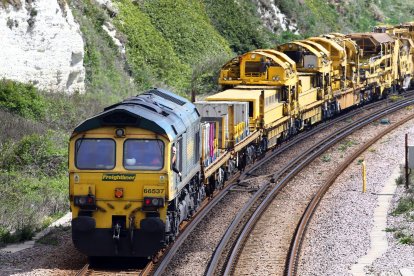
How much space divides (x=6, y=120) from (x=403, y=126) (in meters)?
17.4

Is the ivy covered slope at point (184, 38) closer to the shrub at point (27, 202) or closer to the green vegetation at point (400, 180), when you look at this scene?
the shrub at point (27, 202)

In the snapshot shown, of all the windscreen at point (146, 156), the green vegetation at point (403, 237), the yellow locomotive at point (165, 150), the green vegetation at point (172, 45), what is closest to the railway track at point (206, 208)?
the yellow locomotive at point (165, 150)

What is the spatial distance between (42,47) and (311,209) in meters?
15.8

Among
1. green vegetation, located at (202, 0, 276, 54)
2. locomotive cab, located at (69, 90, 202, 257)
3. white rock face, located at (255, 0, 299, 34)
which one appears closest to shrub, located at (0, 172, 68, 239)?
locomotive cab, located at (69, 90, 202, 257)

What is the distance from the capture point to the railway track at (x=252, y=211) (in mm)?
18062

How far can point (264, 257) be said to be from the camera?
18609 mm

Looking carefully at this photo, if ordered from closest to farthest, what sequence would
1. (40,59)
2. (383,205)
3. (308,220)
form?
(308,220) < (383,205) < (40,59)

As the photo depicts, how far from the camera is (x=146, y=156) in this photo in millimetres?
17516

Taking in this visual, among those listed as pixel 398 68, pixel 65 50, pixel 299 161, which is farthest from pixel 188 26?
pixel 299 161

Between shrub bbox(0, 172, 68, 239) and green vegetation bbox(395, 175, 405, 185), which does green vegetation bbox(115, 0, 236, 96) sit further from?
green vegetation bbox(395, 175, 405, 185)

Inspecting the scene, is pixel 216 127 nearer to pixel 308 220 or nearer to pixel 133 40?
pixel 308 220

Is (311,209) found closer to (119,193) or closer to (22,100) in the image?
(119,193)

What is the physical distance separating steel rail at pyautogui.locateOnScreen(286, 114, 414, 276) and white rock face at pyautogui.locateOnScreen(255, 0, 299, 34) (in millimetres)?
28120

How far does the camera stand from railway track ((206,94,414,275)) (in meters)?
18.1
